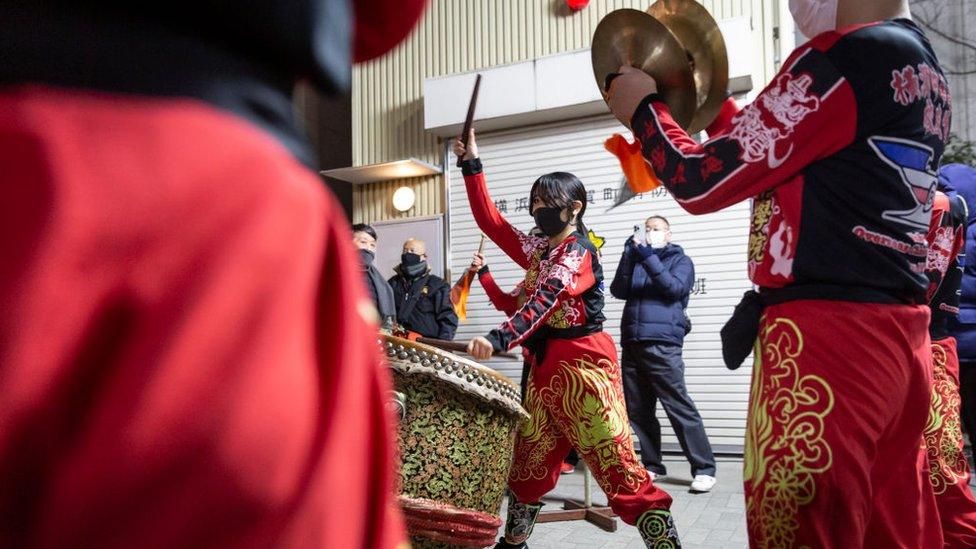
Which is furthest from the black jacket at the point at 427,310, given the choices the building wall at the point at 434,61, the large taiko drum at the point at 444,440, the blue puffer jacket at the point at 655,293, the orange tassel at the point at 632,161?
the orange tassel at the point at 632,161

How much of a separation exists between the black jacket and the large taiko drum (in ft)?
14.9

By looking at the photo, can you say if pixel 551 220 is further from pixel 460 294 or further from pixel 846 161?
pixel 460 294

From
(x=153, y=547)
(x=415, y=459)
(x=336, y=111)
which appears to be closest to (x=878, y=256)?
(x=415, y=459)

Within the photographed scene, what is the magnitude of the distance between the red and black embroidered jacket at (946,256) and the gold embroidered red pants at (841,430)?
1035mm

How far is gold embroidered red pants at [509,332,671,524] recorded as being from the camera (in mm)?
3033

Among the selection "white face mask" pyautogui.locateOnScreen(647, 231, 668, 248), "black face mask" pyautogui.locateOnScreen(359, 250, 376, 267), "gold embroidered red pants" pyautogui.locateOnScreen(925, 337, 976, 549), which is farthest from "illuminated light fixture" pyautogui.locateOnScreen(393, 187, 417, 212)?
"gold embroidered red pants" pyautogui.locateOnScreen(925, 337, 976, 549)

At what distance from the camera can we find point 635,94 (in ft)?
5.81

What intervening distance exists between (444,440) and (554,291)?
4.02ft

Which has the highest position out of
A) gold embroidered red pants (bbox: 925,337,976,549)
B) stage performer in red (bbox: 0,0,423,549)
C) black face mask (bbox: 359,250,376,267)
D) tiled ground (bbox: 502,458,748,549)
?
black face mask (bbox: 359,250,376,267)

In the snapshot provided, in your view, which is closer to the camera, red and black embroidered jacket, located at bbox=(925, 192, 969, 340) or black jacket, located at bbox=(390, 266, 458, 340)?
red and black embroidered jacket, located at bbox=(925, 192, 969, 340)

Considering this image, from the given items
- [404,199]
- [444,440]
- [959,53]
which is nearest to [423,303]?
[404,199]

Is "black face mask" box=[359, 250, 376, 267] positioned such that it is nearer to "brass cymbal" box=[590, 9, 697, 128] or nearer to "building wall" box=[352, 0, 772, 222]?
"building wall" box=[352, 0, 772, 222]

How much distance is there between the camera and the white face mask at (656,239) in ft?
19.4

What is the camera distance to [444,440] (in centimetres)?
210
